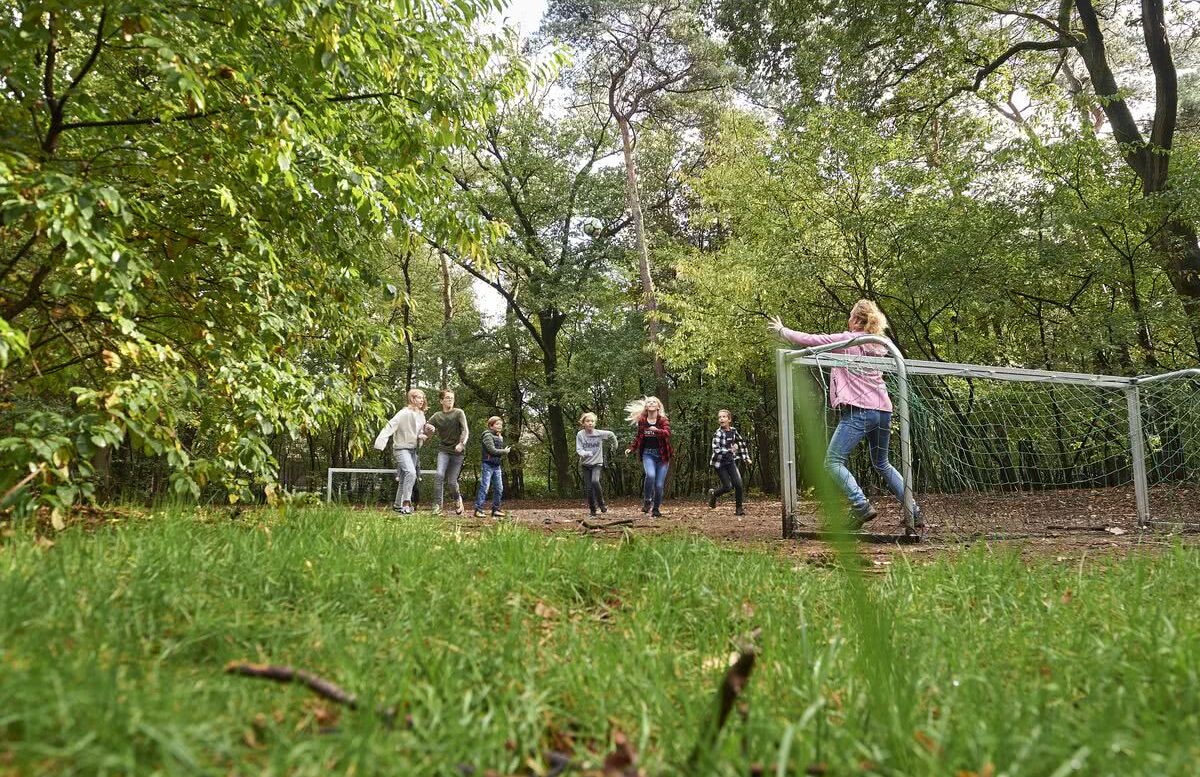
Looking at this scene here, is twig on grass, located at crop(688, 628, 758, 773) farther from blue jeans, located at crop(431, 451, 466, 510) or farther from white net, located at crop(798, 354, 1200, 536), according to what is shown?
blue jeans, located at crop(431, 451, 466, 510)

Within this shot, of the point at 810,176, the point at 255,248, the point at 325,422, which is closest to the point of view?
the point at 255,248

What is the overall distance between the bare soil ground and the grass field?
0.92m

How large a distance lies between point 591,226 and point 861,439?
20615 mm

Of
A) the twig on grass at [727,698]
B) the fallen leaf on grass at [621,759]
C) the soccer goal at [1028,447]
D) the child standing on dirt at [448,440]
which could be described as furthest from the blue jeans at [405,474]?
the twig on grass at [727,698]

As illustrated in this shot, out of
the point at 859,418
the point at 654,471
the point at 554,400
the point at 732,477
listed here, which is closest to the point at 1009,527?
the point at 859,418

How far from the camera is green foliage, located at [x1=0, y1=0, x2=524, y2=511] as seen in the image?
3510 mm

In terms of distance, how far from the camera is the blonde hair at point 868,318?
6.71 m

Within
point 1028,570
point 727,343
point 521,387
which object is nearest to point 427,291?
point 521,387

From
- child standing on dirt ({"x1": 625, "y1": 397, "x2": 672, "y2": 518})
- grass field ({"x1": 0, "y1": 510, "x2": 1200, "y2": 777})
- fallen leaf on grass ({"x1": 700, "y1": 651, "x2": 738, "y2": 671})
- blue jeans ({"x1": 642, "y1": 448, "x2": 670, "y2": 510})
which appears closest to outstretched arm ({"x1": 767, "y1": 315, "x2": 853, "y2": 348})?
grass field ({"x1": 0, "y1": 510, "x2": 1200, "y2": 777})

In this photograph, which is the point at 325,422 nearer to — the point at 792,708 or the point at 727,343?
the point at 792,708

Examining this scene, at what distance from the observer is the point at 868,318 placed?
6754 millimetres

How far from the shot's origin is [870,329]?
22.1ft

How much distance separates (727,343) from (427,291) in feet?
58.3

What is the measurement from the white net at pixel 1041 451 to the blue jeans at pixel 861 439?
3.22ft
